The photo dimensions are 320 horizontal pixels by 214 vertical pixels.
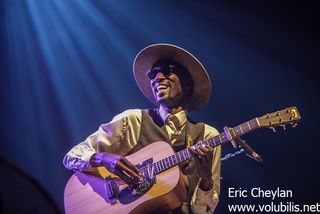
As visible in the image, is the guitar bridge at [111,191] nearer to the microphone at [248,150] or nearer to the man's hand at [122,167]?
the man's hand at [122,167]

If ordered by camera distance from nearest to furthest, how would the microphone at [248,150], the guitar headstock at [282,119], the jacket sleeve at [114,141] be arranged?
1. the guitar headstock at [282,119]
2. the microphone at [248,150]
3. the jacket sleeve at [114,141]

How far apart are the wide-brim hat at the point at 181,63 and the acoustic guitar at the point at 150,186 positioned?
0.41 metres

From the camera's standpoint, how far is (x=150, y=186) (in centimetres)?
220

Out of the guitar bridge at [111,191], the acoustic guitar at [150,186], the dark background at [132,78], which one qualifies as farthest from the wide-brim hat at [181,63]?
the guitar bridge at [111,191]

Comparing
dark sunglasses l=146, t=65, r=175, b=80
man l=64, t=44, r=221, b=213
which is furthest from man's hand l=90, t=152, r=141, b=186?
dark sunglasses l=146, t=65, r=175, b=80

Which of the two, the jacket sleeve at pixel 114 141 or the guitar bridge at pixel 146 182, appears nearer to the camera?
the guitar bridge at pixel 146 182

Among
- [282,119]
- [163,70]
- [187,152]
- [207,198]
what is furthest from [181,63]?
[207,198]

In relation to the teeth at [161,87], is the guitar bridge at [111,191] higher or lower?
lower

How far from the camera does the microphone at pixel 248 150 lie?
7.36 feet

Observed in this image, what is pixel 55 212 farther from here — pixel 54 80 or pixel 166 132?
pixel 54 80

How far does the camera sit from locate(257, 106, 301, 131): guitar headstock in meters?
2.12

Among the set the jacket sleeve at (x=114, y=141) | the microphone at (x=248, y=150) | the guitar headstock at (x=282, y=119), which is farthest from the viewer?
the jacket sleeve at (x=114, y=141)

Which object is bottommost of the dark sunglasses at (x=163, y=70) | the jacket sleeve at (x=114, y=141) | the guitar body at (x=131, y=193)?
the guitar body at (x=131, y=193)

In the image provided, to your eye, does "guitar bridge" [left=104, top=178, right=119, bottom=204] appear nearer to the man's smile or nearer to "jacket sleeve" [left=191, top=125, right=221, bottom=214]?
"jacket sleeve" [left=191, top=125, right=221, bottom=214]
